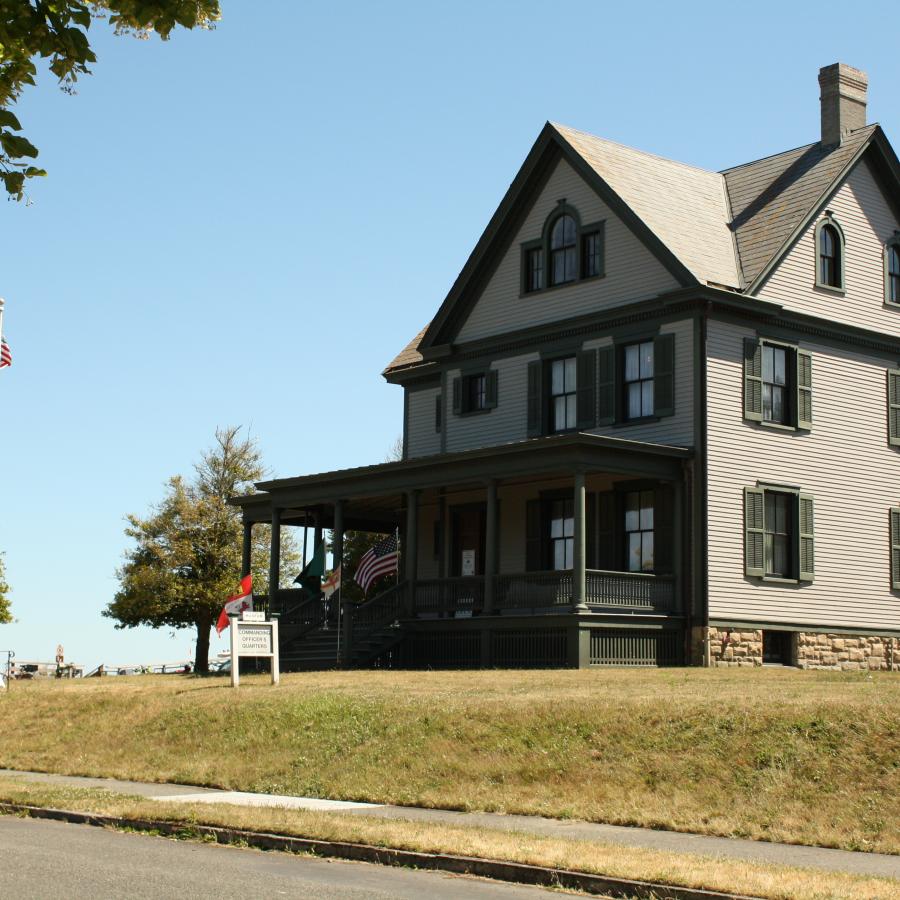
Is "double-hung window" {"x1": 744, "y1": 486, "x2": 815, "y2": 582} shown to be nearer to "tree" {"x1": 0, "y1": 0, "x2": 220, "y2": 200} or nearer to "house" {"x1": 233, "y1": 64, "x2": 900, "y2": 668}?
"house" {"x1": 233, "y1": 64, "x2": 900, "y2": 668}

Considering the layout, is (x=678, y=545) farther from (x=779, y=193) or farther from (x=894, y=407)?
(x=779, y=193)

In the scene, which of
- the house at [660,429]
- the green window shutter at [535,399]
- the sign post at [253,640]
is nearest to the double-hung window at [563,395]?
the house at [660,429]

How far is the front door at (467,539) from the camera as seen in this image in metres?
36.8

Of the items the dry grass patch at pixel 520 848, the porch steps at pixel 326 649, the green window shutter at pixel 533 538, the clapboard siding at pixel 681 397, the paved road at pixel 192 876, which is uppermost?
the clapboard siding at pixel 681 397

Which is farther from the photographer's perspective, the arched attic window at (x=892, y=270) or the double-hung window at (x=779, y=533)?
the arched attic window at (x=892, y=270)

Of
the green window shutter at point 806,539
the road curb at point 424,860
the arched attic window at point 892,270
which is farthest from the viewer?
the arched attic window at point 892,270

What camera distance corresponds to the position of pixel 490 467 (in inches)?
1251

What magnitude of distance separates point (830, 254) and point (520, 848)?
2354 cm

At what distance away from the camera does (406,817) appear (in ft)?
52.9

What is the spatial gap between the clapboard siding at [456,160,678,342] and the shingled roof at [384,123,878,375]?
65 cm

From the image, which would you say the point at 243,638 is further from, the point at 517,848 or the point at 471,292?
the point at 517,848

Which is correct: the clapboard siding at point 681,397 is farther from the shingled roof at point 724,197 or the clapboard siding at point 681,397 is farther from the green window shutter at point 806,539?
the green window shutter at point 806,539

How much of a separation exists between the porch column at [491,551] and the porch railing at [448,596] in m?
0.64

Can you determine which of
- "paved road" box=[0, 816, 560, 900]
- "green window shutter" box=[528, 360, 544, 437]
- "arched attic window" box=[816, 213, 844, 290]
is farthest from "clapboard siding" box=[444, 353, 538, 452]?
"paved road" box=[0, 816, 560, 900]
